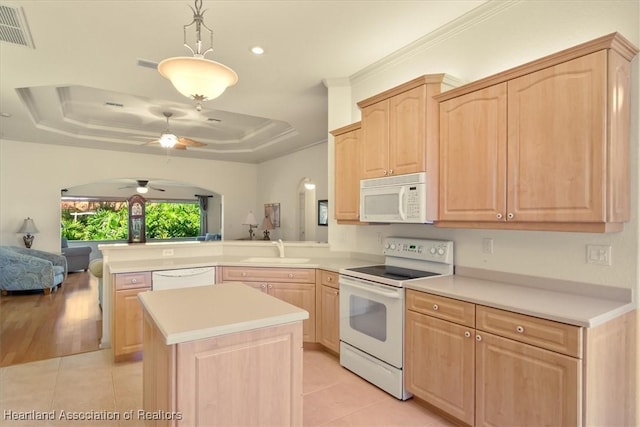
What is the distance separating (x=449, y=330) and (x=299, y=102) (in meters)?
3.32

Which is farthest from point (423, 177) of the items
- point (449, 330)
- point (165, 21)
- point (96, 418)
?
point (96, 418)

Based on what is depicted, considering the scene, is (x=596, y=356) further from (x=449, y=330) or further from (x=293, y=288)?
(x=293, y=288)

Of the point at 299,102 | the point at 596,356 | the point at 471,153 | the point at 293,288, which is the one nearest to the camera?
the point at 596,356

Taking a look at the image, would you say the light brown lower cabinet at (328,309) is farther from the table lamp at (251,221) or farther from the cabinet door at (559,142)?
the table lamp at (251,221)

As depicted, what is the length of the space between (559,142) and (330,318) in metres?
2.29

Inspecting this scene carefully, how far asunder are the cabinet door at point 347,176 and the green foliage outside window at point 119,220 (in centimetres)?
969

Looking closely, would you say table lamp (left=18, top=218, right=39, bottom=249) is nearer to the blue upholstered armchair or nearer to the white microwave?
the blue upholstered armchair

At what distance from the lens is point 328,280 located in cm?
331

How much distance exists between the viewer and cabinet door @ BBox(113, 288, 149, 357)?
321 centimetres

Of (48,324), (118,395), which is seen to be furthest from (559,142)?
(48,324)

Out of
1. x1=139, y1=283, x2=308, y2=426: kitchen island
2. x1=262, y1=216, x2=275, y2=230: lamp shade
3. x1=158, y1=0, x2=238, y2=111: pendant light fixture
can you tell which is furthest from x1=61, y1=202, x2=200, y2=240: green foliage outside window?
x1=139, y1=283, x2=308, y2=426: kitchen island

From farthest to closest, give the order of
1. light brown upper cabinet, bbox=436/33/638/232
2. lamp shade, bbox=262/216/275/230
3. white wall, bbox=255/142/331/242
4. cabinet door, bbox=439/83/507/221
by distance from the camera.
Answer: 1. lamp shade, bbox=262/216/275/230
2. white wall, bbox=255/142/331/242
3. cabinet door, bbox=439/83/507/221
4. light brown upper cabinet, bbox=436/33/638/232

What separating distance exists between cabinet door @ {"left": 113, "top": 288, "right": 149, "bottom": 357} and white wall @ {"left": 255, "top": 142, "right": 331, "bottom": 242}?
3.74 m

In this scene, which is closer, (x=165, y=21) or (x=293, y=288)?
(x=165, y=21)
